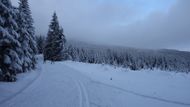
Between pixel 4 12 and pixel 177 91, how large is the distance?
43.5 ft

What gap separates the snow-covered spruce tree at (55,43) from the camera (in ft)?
139

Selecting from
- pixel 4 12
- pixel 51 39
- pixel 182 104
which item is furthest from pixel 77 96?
pixel 51 39

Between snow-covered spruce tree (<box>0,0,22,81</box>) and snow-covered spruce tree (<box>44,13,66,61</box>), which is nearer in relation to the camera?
snow-covered spruce tree (<box>0,0,22,81</box>)

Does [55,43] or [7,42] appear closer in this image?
[7,42]

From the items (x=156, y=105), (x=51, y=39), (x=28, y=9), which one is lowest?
(x=156, y=105)

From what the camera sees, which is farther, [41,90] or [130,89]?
[130,89]

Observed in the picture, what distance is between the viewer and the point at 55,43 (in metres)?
42.3

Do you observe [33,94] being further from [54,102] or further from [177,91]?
[177,91]

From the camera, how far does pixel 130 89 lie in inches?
480

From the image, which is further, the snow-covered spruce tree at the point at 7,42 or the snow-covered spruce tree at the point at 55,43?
the snow-covered spruce tree at the point at 55,43

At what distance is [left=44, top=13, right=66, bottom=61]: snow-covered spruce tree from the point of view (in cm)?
4226

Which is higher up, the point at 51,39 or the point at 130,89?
the point at 51,39

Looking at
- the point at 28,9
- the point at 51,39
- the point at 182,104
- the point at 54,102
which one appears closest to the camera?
the point at 54,102

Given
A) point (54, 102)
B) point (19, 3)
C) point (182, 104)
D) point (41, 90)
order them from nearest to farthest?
point (54, 102) → point (182, 104) → point (41, 90) → point (19, 3)
